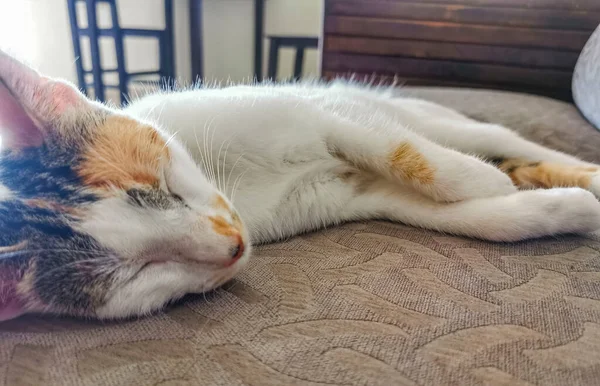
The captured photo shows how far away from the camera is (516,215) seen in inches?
33.1

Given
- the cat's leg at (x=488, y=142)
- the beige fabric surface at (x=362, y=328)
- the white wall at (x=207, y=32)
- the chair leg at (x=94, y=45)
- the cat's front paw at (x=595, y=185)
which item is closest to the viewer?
the beige fabric surface at (x=362, y=328)

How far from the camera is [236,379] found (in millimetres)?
525

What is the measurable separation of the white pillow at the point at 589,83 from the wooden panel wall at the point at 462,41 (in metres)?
0.33

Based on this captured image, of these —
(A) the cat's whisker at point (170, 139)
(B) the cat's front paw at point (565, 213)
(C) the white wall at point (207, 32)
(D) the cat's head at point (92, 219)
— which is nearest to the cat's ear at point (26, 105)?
(D) the cat's head at point (92, 219)

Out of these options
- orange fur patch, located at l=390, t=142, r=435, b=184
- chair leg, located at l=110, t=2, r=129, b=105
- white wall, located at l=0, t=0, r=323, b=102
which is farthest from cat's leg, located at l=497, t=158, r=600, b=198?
white wall, located at l=0, t=0, r=323, b=102

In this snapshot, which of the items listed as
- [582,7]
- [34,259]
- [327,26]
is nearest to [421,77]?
[327,26]

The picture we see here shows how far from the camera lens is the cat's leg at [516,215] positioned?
0.84m

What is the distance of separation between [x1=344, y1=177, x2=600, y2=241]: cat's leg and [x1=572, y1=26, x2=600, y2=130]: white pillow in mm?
783

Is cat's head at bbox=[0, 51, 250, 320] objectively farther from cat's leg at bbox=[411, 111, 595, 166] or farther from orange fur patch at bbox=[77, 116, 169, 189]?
cat's leg at bbox=[411, 111, 595, 166]

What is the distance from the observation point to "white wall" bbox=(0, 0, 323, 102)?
3260mm

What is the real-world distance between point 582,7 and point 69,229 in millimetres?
2114

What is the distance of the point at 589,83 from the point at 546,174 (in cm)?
67

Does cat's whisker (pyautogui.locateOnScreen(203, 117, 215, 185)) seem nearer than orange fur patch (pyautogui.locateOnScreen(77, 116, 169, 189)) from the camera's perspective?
No

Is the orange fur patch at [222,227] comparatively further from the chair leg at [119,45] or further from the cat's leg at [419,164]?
the chair leg at [119,45]
